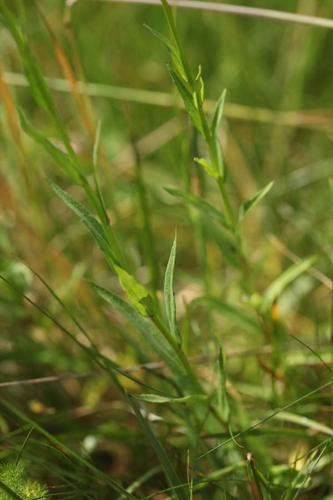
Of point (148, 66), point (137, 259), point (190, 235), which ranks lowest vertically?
point (190, 235)

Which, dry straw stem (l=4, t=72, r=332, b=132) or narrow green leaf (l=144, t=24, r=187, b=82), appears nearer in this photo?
narrow green leaf (l=144, t=24, r=187, b=82)

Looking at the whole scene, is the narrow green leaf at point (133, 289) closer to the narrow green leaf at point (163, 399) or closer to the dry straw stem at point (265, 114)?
the narrow green leaf at point (163, 399)

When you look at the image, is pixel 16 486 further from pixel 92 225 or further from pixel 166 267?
pixel 166 267

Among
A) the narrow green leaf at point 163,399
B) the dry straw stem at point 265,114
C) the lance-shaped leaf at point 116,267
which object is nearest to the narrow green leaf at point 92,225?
the lance-shaped leaf at point 116,267

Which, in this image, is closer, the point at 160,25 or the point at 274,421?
the point at 274,421

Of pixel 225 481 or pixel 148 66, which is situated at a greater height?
pixel 148 66

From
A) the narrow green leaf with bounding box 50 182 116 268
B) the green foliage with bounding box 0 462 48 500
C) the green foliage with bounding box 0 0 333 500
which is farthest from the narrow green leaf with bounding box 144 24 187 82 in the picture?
the green foliage with bounding box 0 462 48 500

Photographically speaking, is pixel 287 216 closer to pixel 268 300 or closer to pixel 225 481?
pixel 268 300

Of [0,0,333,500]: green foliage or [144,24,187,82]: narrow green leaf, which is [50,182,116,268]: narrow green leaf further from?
[144,24,187,82]: narrow green leaf

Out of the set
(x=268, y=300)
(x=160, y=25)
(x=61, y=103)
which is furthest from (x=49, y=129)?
(x=268, y=300)

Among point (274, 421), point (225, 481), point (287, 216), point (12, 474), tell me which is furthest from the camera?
point (287, 216)

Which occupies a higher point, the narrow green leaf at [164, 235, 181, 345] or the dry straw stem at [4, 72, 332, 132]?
the narrow green leaf at [164, 235, 181, 345]
